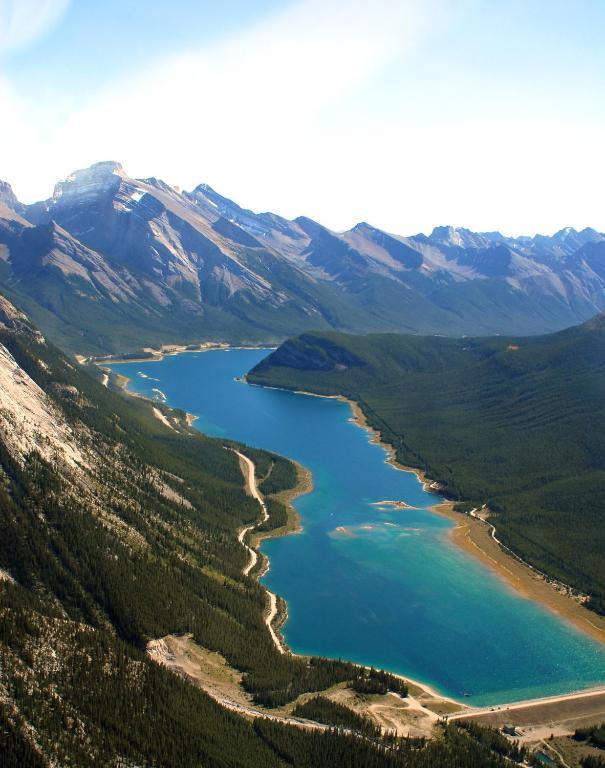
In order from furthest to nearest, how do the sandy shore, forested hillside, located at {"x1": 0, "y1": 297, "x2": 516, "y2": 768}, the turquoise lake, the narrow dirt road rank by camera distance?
the sandy shore → the narrow dirt road → the turquoise lake → forested hillside, located at {"x1": 0, "y1": 297, "x2": 516, "y2": 768}

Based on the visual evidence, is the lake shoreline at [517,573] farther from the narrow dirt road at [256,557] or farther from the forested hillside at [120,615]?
the forested hillside at [120,615]

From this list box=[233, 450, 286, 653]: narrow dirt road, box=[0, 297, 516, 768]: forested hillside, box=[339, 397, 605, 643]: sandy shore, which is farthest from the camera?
box=[339, 397, 605, 643]: sandy shore

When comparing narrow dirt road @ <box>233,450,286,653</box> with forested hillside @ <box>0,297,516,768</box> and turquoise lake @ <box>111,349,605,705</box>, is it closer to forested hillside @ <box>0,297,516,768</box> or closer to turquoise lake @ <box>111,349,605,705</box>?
forested hillside @ <box>0,297,516,768</box>

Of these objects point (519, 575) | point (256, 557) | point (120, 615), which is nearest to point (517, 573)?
point (519, 575)

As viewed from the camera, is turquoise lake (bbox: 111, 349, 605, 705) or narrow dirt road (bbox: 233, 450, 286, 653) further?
narrow dirt road (bbox: 233, 450, 286, 653)

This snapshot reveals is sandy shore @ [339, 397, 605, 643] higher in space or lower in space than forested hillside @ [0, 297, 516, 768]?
lower

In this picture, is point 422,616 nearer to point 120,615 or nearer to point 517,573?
point 517,573

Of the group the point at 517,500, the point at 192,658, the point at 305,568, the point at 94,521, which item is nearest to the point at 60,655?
the point at 192,658

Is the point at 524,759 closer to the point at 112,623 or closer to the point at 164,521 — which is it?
the point at 112,623

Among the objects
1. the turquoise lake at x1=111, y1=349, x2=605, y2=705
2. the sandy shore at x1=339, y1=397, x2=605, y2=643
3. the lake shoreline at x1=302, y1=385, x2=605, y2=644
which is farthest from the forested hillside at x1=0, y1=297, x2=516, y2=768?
the sandy shore at x1=339, y1=397, x2=605, y2=643
